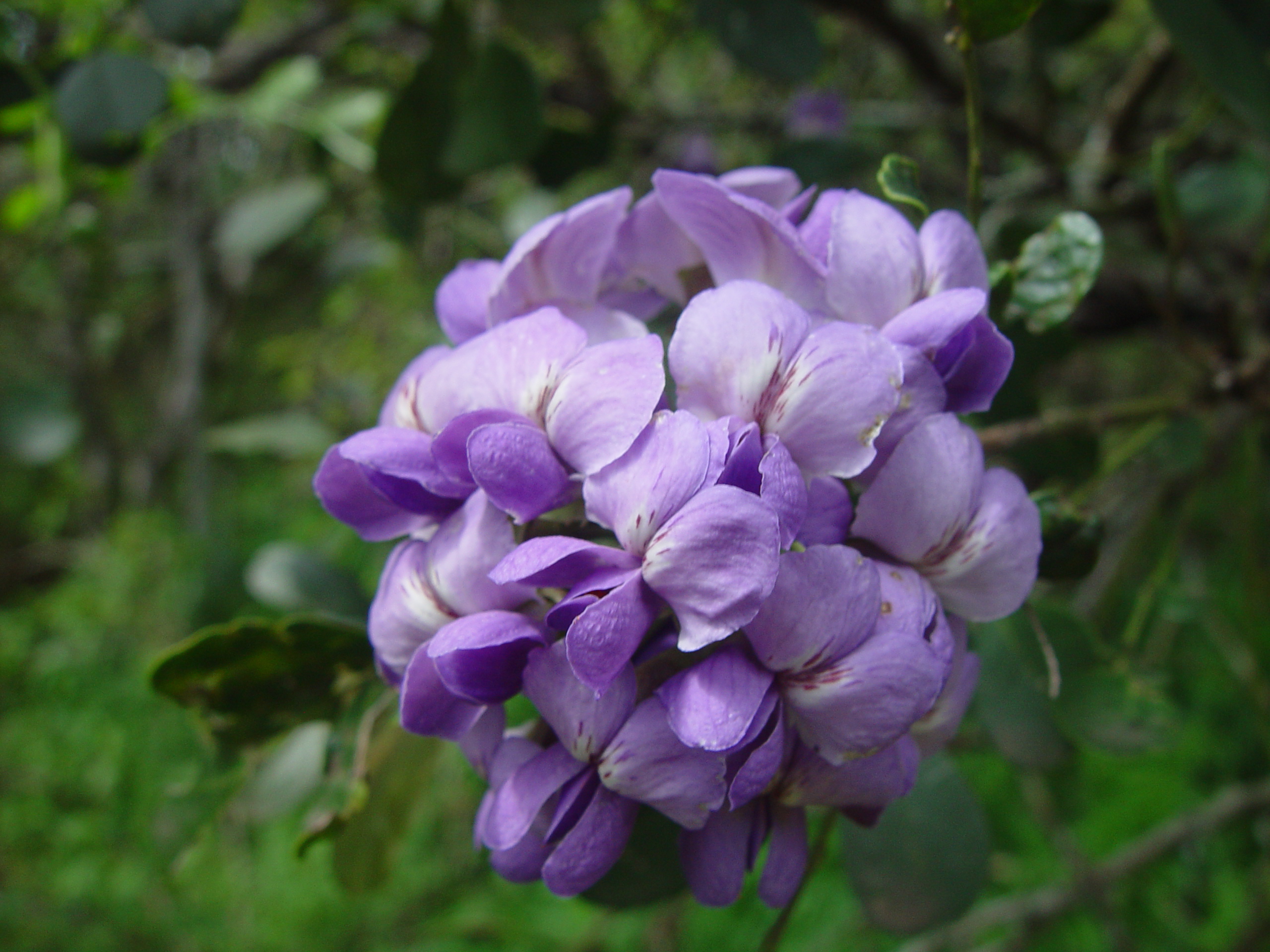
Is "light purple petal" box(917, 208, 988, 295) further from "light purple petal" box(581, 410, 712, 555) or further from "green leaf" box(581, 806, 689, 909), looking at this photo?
"green leaf" box(581, 806, 689, 909)

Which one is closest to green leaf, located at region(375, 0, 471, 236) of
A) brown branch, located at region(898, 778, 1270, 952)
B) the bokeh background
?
the bokeh background

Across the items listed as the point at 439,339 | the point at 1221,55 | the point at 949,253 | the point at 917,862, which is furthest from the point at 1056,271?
the point at 439,339

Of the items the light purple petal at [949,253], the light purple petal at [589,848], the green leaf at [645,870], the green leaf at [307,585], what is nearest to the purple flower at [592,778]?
the light purple petal at [589,848]

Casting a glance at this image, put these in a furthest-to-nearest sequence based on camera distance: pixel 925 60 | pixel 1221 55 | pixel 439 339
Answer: pixel 439 339, pixel 925 60, pixel 1221 55

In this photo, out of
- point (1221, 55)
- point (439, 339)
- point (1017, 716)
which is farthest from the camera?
point (439, 339)

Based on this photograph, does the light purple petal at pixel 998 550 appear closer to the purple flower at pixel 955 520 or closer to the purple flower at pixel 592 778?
the purple flower at pixel 955 520

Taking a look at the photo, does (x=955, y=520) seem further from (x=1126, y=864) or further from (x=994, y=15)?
(x=1126, y=864)

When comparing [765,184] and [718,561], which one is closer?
[718,561]
